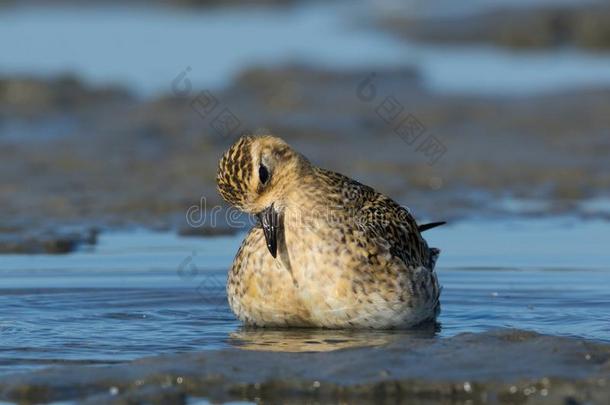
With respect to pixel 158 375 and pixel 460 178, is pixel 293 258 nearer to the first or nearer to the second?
pixel 158 375

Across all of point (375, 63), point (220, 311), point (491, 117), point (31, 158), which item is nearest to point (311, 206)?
point (220, 311)

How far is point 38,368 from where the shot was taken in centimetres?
→ 856

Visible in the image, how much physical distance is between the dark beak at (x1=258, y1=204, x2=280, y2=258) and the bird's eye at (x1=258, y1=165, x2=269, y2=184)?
0.61 ft

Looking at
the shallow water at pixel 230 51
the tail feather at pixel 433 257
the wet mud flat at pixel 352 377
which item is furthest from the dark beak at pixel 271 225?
the shallow water at pixel 230 51

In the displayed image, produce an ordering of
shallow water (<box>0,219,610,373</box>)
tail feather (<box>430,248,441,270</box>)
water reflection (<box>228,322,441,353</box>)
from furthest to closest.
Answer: tail feather (<box>430,248,441,270</box>) → shallow water (<box>0,219,610,373</box>) → water reflection (<box>228,322,441,353</box>)

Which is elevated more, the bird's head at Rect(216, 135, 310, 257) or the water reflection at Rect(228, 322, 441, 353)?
the bird's head at Rect(216, 135, 310, 257)

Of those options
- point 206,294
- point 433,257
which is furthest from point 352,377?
point 206,294

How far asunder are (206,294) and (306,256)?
2.02 metres

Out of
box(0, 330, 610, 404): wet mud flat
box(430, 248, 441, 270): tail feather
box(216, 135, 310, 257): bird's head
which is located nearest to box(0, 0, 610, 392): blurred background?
box(430, 248, 441, 270): tail feather

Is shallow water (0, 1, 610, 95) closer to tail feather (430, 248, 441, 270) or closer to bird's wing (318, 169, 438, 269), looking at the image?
tail feather (430, 248, 441, 270)

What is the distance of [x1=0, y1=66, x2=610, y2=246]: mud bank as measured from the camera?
14680mm

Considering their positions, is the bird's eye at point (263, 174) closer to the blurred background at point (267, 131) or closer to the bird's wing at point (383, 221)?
the bird's wing at point (383, 221)

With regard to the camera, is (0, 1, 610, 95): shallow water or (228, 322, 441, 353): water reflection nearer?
(228, 322, 441, 353): water reflection

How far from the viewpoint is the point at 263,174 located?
368 inches
